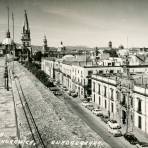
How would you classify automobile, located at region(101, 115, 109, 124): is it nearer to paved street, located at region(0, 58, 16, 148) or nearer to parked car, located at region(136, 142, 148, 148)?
parked car, located at region(136, 142, 148, 148)

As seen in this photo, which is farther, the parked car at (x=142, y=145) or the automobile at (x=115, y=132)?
the automobile at (x=115, y=132)

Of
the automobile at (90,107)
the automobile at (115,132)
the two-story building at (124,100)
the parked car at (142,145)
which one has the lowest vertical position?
the parked car at (142,145)

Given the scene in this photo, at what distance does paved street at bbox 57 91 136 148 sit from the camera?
104 ft

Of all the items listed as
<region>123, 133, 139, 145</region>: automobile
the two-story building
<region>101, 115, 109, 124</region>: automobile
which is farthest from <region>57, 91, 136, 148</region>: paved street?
the two-story building

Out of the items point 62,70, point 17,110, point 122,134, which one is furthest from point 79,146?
point 62,70

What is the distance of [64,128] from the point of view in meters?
34.2

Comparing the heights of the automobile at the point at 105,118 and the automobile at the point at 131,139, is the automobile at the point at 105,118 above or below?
above

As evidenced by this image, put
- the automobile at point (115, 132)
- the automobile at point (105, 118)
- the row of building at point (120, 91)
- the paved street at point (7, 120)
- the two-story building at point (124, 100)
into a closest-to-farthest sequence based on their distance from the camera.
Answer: the paved street at point (7, 120) < the automobile at point (115, 132) < the two-story building at point (124, 100) < the row of building at point (120, 91) < the automobile at point (105, 118)

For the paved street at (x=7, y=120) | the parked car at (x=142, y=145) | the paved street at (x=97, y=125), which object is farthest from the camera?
the paved street at (x=97, y=125)

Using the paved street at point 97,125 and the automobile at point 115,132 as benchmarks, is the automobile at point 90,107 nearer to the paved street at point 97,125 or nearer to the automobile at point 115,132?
the paved street at point 97,125

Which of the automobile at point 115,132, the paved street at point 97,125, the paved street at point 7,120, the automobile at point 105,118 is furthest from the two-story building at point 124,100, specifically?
the paved street at point 7,120

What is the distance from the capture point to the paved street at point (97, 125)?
3183cm

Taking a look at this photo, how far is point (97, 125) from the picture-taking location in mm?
39438

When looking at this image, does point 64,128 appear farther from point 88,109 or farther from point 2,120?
point 88,109
